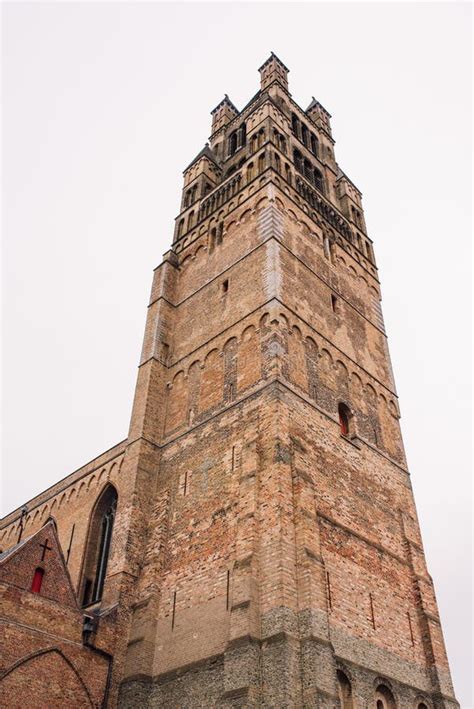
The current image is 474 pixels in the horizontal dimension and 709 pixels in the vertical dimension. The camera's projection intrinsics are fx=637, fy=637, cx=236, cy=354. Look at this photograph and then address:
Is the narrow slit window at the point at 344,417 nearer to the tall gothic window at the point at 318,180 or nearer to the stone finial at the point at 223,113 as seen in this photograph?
the tall gothic window at the point at 318,180

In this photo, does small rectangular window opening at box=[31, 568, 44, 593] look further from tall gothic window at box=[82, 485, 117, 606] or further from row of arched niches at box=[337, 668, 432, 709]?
row of arched niches at box=[337, 668, 432, 709]

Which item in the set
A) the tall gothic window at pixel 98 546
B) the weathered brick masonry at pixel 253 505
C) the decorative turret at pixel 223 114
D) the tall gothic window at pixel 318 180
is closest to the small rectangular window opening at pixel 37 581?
the weathered brick masonry at pixel 253 505

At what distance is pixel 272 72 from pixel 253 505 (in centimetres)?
2878

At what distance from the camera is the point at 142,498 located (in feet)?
69.4

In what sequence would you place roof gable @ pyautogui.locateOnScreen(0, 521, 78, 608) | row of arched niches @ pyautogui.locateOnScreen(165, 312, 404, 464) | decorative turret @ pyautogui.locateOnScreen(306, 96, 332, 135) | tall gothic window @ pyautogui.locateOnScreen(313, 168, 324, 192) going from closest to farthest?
roof gable @ pyautogui.locateOnScreen(0, 521, 78, 608) → row of arched niches @ pyautogui.locateOnScreen(165, 312, 404, 464) → tall gothic window @ pyautogui.locateOnScreen(313, 168, 324, 192) → decorative turret @ pyautogui.locateOnScreen(306, 96, 332, 135)

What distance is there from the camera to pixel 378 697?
16578 mm

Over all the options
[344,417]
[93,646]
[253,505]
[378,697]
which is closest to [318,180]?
[344,417]

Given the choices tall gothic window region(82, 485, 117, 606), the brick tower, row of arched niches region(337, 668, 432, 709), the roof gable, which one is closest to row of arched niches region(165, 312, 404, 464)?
the brick tower

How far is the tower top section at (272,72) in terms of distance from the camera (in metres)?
37.0

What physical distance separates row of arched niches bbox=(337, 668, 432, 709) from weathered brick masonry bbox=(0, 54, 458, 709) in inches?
1.7

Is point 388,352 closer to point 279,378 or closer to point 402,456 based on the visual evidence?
point 402,456

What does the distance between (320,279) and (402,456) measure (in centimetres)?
771

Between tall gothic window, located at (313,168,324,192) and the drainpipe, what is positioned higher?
tall gothic window, located at (313,168,324,192)

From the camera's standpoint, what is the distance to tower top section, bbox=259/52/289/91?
37.0 m
